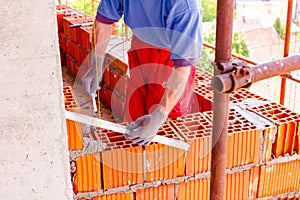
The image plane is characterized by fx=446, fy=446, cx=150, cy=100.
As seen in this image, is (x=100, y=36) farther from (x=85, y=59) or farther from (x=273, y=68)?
(x=85, y=59)

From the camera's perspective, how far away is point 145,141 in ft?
8.39

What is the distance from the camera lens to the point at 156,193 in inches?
106

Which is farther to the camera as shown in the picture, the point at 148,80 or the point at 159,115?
the point at 148,80

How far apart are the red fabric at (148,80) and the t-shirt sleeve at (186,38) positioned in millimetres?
301

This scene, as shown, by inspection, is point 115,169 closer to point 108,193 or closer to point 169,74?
point 108,193

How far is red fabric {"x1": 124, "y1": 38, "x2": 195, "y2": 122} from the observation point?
9.84 feet

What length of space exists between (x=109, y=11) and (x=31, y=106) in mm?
1442

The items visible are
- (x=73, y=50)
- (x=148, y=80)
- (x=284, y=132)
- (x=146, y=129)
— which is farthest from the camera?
(x=73, y=50)

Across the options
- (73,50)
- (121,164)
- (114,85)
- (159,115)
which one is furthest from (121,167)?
(73,50)

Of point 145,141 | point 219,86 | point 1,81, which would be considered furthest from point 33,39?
point 145,141

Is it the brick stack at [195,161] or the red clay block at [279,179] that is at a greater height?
the brick stack at [195,161]

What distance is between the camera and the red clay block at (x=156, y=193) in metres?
2.66

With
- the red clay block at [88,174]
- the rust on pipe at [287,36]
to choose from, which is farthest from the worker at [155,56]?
the rust on pipe at [287,36]

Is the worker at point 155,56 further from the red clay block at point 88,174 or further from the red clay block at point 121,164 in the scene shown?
the red clay block at point 88,174
